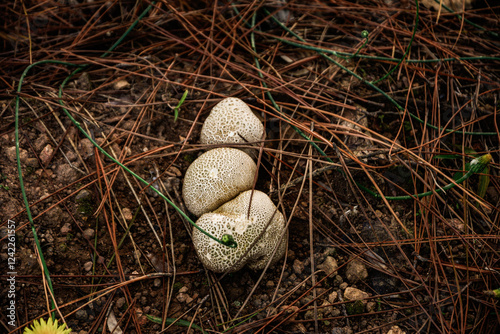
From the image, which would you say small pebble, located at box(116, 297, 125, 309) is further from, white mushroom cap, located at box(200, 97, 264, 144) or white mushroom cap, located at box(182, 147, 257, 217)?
white mushroom cap, located at box(200, 97, 264, 144)

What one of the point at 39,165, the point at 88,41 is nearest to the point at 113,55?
the point at 88,41

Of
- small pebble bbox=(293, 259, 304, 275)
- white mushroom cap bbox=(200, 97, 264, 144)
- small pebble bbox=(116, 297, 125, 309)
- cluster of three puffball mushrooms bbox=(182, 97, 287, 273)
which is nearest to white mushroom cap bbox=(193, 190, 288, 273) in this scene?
cluster of three puffball mushrooms bbox=(182, 97, 287, 273)

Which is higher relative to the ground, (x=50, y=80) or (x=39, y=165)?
(x=50, y=80)

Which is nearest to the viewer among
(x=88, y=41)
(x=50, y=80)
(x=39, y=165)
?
(x=39, y=165)

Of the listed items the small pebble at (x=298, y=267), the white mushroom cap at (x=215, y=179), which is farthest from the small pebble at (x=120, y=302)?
the small pebble at (x=298, y=267)

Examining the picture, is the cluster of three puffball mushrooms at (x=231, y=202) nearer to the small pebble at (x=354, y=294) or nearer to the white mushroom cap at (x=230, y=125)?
the white mushroom cap at (x=230, y=125)

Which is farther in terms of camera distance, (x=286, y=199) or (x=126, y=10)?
(x=126, y=10)

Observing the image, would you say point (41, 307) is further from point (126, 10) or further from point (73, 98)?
point (126, 10)

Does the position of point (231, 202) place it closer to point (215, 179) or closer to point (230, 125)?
point (215, 179)

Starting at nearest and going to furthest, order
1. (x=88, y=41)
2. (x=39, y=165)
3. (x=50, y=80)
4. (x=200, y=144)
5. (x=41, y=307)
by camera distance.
→ (x=41, y=307), (x=39, y=165), (x=200, y=144), (x=50, y=80), (x=88, y=41)
